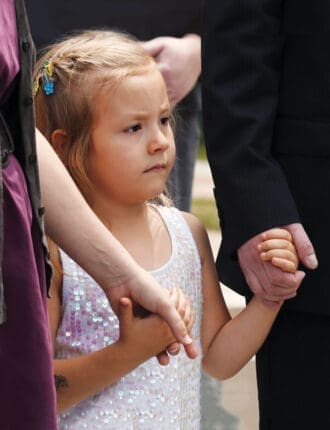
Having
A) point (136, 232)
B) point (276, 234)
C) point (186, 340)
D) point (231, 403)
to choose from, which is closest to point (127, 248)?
point (136, 232)

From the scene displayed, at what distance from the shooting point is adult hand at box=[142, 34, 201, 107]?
391 cm

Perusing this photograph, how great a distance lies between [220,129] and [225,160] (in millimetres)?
71

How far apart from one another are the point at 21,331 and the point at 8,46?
46cm

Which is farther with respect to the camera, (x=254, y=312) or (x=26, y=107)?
(x=254, y=312)

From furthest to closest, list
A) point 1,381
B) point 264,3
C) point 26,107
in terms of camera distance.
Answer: point 264,3 < point 26,107 < point 1,381

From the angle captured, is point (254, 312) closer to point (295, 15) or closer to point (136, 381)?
point (136, 381)

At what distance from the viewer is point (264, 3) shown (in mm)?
2840

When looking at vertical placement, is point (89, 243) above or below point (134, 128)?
above

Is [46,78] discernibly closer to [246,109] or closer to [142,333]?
[246,109]

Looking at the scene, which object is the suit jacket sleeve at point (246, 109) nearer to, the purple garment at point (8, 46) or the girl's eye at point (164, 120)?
the girl's eye at point (164, 120)

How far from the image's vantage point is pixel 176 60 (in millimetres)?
3939

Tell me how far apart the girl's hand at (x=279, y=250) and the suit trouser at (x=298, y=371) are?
0.77 feet

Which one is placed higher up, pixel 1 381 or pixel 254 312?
pixel 1 381

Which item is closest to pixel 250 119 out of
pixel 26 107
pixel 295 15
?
pixel 295 15
